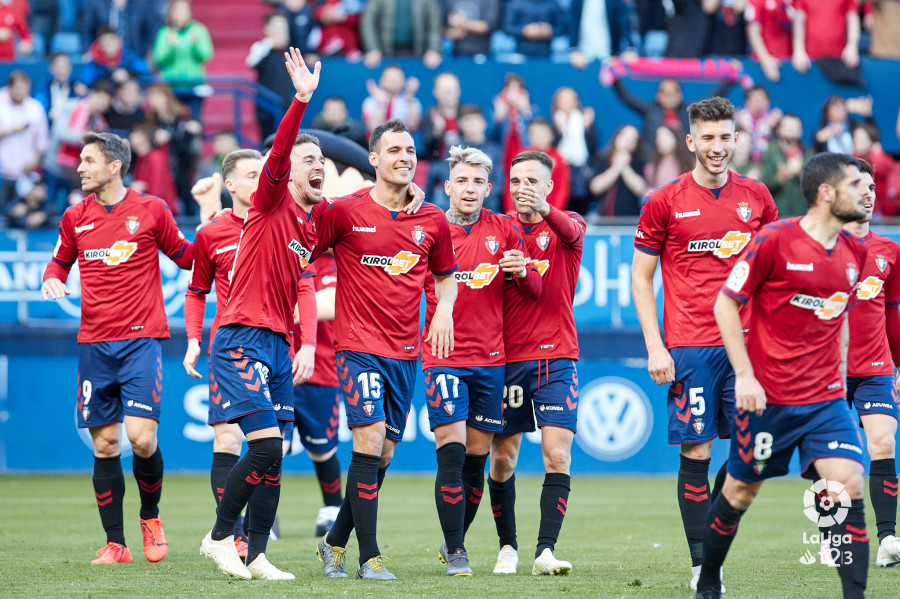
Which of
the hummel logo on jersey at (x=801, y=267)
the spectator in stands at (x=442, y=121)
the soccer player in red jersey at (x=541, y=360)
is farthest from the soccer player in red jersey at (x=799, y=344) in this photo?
the spectator in stands at (x=442, y=121)

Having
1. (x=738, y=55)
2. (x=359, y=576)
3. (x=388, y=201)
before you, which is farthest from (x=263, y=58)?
(x=359, y=576)

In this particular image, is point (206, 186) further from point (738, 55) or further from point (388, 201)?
point (738, 55)

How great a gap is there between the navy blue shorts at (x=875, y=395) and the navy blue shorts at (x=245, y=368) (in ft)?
13.1

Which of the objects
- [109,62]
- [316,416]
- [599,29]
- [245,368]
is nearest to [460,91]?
[599,29]

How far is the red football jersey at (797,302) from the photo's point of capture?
5414 mm

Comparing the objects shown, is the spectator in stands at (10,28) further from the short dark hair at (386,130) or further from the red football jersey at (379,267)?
the red football jersey at (379,267)

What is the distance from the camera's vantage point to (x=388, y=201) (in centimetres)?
693

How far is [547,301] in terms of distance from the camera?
7.39 meters

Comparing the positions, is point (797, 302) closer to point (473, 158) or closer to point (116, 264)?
point (473, 158)

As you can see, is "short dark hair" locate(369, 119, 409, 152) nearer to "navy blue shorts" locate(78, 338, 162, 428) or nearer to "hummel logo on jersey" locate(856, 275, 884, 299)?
"navy blue shorts" locate(78, 338, 162, 428)

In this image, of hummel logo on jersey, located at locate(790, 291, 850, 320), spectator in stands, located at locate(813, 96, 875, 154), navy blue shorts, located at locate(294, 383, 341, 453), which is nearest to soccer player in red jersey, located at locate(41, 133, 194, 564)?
navy blue shorts, located at locate(294, 383, 341, 453)

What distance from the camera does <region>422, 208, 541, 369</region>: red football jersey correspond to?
710 cm

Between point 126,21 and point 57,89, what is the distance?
2.26 meters

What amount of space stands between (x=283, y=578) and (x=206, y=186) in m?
3.18
